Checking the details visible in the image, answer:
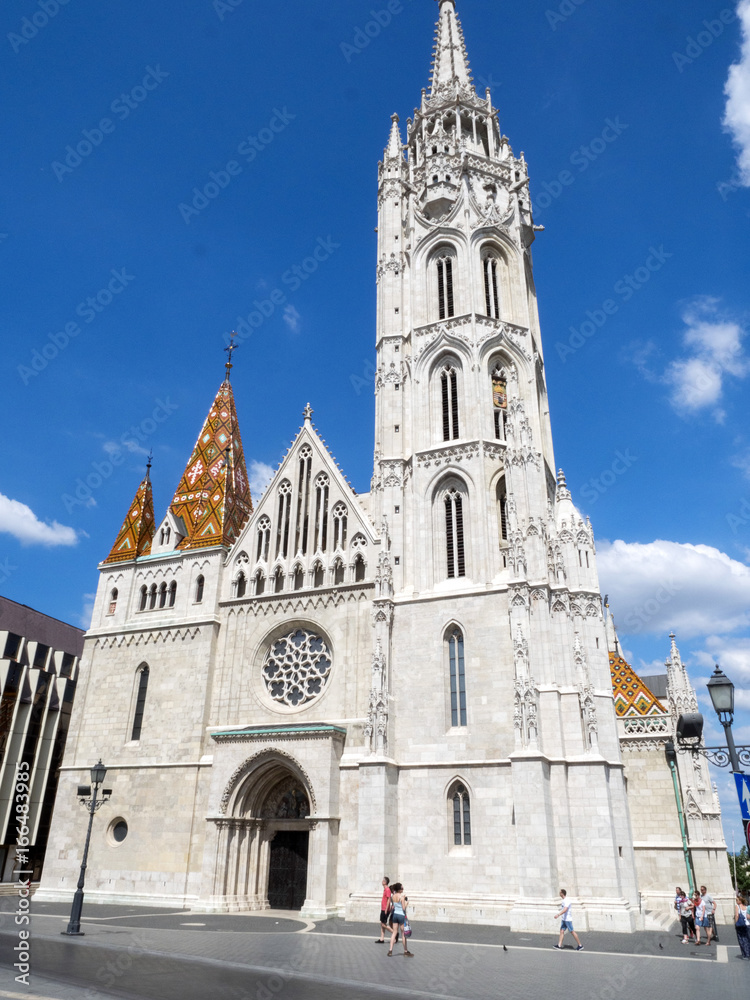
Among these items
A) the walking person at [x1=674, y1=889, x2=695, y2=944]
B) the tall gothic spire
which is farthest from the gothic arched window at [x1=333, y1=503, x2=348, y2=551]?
the tall gothic spire

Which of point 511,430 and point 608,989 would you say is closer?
point 608,989

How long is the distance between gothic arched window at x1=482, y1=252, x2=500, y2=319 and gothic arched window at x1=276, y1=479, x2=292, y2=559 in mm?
11556

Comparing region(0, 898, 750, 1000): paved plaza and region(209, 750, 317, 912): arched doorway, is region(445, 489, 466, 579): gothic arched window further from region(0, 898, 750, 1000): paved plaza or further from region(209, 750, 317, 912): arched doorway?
region(0, 898, 750, 1000): paved plaza

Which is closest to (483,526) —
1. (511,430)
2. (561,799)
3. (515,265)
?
(511,430)

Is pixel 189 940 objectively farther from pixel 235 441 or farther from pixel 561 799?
pixel 235 441

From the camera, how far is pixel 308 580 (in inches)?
1098

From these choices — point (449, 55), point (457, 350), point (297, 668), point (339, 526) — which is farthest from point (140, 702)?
point (449, 55)

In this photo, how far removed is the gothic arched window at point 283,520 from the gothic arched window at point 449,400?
22.4ft

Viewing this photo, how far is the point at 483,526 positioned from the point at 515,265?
530 inches

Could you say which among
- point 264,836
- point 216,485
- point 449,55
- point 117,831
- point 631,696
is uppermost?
point 449,55

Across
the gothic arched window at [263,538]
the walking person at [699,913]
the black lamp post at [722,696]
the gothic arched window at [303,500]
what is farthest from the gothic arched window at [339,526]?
the black lamp post at [722,696]

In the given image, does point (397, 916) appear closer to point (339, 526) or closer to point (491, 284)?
point (339, 526)

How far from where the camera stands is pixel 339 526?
28.5 m

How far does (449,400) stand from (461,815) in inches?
623
